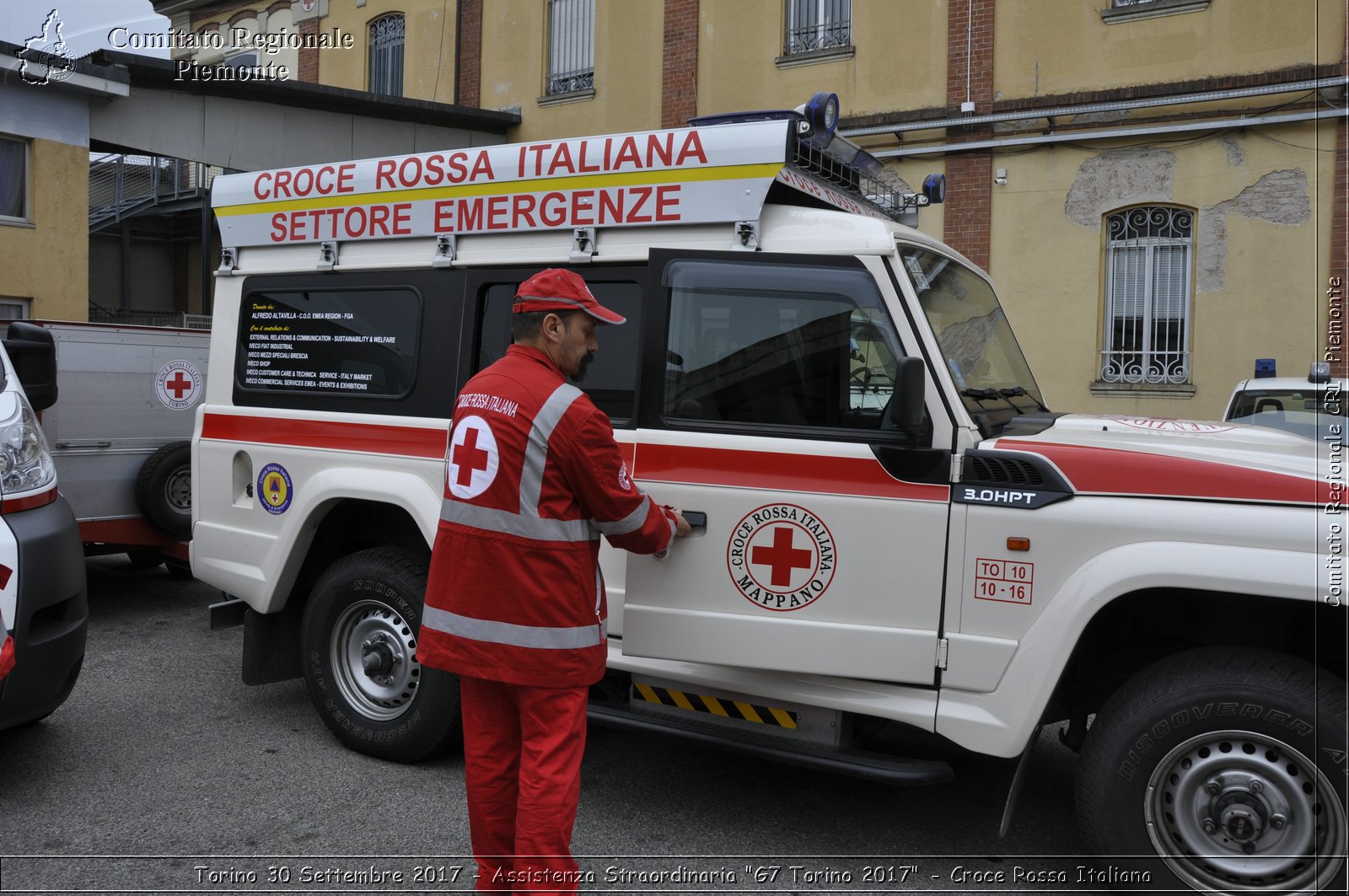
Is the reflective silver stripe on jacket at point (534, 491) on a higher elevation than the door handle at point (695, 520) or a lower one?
higher

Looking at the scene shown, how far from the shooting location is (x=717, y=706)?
3.99 metres

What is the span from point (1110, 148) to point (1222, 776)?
10.1 m

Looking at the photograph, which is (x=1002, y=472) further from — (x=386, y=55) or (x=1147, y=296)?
(x=386, y=55)

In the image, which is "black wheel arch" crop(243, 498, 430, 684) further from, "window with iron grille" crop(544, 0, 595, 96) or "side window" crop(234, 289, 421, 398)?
"window with iron grille" crop(544, 0, 595, 96)

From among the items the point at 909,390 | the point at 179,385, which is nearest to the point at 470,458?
the point at 909,390

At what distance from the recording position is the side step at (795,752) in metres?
3.53

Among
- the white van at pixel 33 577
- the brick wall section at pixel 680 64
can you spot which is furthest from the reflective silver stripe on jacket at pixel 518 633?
the brick wall section at pixel 680 64

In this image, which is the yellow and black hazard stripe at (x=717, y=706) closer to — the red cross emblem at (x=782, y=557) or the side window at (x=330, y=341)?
the red cross emblem at (x=782, y=557)

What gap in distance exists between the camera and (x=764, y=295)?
3.88 m

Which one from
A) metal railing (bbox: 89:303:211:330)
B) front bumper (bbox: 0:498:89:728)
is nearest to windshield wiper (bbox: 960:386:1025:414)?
front bumper (bbox: 0:498:89:728)

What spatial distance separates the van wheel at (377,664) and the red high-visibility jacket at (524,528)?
1.37m

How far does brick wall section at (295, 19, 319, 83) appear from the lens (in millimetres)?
19328

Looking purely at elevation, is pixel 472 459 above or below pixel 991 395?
below

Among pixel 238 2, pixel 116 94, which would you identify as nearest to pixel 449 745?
pixel 116 94
